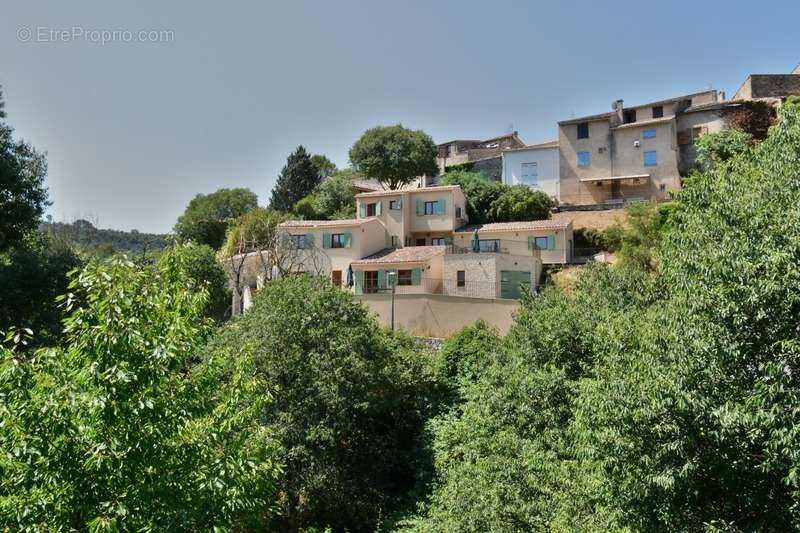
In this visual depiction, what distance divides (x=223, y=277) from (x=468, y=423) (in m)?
25.0

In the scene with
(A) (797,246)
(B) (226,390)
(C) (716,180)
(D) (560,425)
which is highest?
(C) (716,180)

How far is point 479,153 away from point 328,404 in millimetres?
45484

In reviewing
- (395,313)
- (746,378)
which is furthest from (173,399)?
(395,313)

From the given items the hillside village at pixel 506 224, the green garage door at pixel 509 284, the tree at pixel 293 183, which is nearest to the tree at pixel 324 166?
the tree at pixel 293 183

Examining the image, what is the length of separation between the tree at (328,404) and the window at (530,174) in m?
31.3

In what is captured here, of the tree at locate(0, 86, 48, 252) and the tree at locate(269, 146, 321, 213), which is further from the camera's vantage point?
the tree at locate(269, 146, 321, 213)

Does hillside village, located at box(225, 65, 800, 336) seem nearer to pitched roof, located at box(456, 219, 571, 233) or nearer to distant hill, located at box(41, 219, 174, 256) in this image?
pitched roof, located at box(456, 219, 571, 233)

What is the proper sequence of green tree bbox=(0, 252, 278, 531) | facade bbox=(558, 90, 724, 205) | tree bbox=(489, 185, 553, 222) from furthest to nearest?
facade bbox=(558, 90, 724, 205) < tree bbox=(489, 185, 553, 222) < green tree bbox=(0, 252, 278, 531)

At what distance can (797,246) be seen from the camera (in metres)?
8.67

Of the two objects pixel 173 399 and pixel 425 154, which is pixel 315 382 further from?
pixel 425 154

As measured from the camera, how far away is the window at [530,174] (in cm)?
5062

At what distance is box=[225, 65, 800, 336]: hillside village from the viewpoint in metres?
33.4

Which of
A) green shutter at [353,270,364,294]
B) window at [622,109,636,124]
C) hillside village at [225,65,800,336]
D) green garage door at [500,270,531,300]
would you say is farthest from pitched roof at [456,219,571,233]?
window at [622,109,636,124]

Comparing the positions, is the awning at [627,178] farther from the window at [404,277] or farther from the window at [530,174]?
the window at [404,277]
